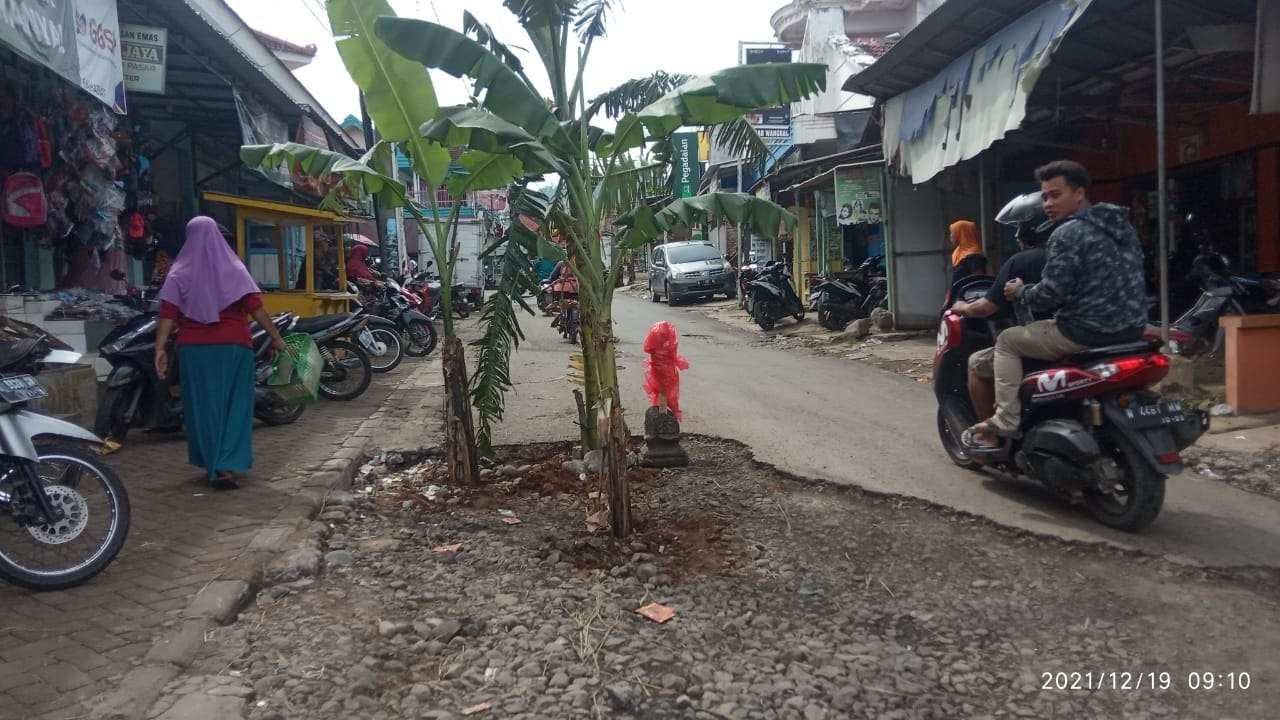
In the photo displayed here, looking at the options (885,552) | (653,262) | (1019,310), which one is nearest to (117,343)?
(885,552)

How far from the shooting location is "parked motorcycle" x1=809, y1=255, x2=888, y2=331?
14.1 metres

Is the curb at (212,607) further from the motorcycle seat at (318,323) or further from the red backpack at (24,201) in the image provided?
the red backpack at (24,201)

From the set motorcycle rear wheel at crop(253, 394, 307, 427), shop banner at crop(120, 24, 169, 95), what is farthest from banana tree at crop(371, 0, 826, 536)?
shop banner at crop(120, 24, 169, 95)

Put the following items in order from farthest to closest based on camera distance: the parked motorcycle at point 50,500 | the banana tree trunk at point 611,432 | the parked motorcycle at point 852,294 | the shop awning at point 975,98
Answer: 1. the parked motorcycle at point 852,294
2. the shop awning at point 975,98
3. the banana tree trunk at point 611,432
4. the parked motorcycle at point 50,500

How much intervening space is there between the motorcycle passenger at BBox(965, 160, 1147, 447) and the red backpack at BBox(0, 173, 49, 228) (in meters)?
8.50

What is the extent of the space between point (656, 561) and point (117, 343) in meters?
4.91

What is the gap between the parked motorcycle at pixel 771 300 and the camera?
1541 centimetres

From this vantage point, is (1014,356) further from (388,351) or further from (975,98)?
(388,351)

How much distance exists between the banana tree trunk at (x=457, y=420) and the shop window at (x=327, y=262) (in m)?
7.81

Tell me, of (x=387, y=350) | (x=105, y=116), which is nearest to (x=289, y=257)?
(x=387, y=350)

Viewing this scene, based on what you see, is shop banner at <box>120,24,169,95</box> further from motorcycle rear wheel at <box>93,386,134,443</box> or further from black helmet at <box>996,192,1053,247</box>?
black helmet at <box>996,192,1053,247</box>

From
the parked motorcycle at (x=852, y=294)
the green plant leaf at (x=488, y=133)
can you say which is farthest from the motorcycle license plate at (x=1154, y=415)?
the parked motorcycle at (x=852, y=294)

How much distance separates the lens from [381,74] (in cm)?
521
